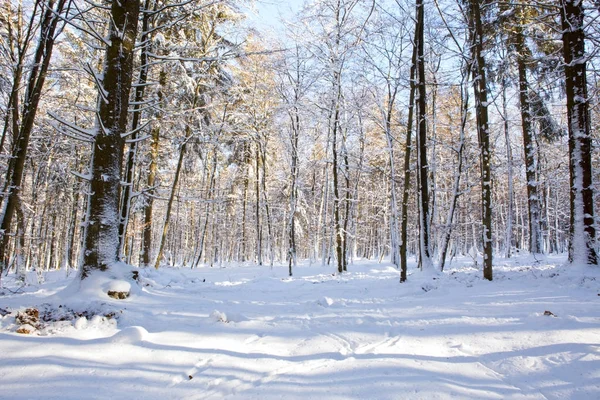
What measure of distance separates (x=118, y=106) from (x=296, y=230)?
22242mm

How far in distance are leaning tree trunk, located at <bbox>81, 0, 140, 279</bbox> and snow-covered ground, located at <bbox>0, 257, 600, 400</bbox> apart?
872mm

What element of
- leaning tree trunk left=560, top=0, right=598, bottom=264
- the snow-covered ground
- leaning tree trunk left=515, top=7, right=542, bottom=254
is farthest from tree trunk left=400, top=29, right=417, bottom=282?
leaning tree trunk left=515, top=7, right=542, bottom=254

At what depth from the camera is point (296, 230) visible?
27031 mm

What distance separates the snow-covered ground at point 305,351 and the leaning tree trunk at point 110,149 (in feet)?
2.86

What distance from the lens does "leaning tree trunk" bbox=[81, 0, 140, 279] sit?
16.5 feet

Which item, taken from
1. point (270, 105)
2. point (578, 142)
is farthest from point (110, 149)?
point (270, 105)

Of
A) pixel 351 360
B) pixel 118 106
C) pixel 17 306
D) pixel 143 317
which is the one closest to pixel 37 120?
pixel 118 106

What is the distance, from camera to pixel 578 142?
7.17 metres

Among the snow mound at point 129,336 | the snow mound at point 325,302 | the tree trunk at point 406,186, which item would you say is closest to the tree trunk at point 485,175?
the tree trunk at point 406,186

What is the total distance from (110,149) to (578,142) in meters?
10.0

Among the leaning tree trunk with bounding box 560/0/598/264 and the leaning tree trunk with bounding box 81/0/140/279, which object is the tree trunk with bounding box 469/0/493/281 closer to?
the leaning tree trunk with bounding box 560/0/598/264

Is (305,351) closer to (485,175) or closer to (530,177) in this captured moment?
(485,175)

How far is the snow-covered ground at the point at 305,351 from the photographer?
97.5 inches

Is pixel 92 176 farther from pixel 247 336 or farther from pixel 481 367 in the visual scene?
pixel 481 367
